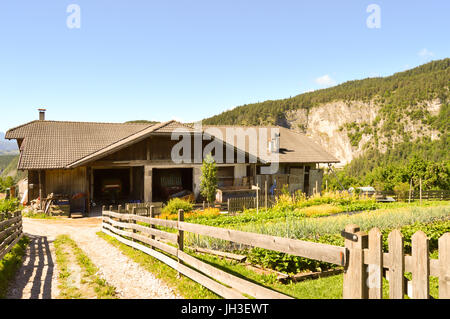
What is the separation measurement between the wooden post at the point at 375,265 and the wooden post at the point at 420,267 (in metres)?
0.28

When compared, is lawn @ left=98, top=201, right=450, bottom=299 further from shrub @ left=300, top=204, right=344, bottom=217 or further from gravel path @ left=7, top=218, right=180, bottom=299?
shrub @ left=300, top=204, right=344, bottom=217

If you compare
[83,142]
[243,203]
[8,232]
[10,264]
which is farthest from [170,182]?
[10,264]

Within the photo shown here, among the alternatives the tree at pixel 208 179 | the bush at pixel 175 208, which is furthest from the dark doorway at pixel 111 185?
the bush at pixel 175 208

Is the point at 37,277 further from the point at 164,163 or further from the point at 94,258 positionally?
the point at 164,163

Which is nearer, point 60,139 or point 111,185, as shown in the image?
point 60,139

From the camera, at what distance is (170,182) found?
2511cm

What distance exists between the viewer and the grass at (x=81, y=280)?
590 centimetres

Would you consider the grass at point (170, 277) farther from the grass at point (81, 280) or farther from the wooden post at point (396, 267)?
the wooden post at point (396, 267)

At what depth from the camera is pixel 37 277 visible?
7.11 meters

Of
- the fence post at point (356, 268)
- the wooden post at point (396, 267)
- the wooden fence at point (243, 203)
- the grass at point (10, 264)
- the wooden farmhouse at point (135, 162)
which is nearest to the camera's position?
the wooden post at point (396, 267)

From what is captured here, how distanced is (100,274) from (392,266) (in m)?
6.19

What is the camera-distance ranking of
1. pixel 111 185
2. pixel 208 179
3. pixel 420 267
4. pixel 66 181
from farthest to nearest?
1. pixel 111 185
2. pixel 66 181
3. pixel 208 179
4. pixel 420 267

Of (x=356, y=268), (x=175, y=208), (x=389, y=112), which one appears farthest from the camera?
(x=389, y=112)

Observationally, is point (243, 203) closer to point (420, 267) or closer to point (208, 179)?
point (208, 179)
